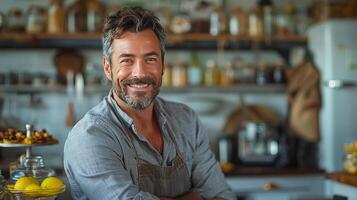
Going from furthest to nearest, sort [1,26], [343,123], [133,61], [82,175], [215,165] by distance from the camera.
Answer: [1,26]
[343,123]
[215,165]
[133,61]
[82,175]

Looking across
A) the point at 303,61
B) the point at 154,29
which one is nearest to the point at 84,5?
the point at 303,61

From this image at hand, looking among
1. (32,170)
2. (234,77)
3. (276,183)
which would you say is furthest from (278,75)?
(32,170)

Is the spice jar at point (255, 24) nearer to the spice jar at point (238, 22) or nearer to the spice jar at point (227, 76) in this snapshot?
the spice jar at point (238, 22)

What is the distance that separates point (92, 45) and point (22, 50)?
61cm

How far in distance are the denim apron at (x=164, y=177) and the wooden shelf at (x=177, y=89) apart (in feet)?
7.61

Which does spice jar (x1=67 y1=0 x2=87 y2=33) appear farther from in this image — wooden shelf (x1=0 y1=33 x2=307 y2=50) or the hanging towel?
the hanging towel

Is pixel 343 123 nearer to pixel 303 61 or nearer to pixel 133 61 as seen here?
pixel 303 61

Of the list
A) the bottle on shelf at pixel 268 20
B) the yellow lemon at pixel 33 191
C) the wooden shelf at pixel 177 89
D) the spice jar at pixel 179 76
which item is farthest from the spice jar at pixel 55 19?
the yellow lemon at pixel 33 191

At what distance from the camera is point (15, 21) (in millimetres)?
4195

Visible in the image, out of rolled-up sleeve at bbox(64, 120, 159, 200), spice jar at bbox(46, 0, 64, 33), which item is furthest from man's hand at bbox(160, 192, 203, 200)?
spice jar at bbox(46, 0, 64, 33)

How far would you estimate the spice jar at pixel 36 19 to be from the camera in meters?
4.13

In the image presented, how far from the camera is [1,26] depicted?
13.6 ft

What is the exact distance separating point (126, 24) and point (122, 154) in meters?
0.45

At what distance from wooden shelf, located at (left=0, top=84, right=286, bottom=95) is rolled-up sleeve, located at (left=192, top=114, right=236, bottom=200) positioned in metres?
2.23
